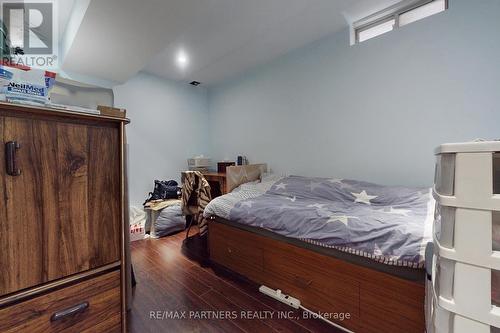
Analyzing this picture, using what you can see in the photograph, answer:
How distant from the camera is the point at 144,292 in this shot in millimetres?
1688

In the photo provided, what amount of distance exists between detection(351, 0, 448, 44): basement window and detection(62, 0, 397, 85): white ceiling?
0.13 meters

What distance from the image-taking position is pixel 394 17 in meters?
2.12

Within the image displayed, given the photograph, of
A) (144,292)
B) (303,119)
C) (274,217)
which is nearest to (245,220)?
(274,217)

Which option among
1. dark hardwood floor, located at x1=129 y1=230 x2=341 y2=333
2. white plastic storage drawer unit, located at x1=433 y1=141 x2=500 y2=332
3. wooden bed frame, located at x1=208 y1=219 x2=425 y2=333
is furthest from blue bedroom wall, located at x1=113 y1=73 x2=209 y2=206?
white plastic storage drawer unit, located at x1=433 y1=141 x2=500 y2=332

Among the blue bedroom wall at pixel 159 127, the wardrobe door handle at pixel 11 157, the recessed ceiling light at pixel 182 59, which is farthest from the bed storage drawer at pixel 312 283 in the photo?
the recessed ceiling light at pixel 182 59

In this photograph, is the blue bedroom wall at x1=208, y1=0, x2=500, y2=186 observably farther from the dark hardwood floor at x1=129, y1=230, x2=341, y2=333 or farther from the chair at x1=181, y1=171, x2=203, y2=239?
the dark hardwood floor at x1=129, y1=230, x2=341, y2=333

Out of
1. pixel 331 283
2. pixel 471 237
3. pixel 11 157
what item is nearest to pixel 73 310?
pixel 11 157

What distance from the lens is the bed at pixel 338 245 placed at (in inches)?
44.2

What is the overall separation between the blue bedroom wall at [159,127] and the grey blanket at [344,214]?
1.74m

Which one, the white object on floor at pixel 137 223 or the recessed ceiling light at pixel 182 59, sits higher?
the recessed ceiling light at pixel 182 59

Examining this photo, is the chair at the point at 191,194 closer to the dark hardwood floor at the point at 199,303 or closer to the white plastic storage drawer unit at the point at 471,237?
the dark hardwood floor at the point at 199,303

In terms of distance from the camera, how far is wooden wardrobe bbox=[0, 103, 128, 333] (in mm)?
666

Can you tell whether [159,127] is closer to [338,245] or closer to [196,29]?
[196,29]

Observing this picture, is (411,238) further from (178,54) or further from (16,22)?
(16,22)
